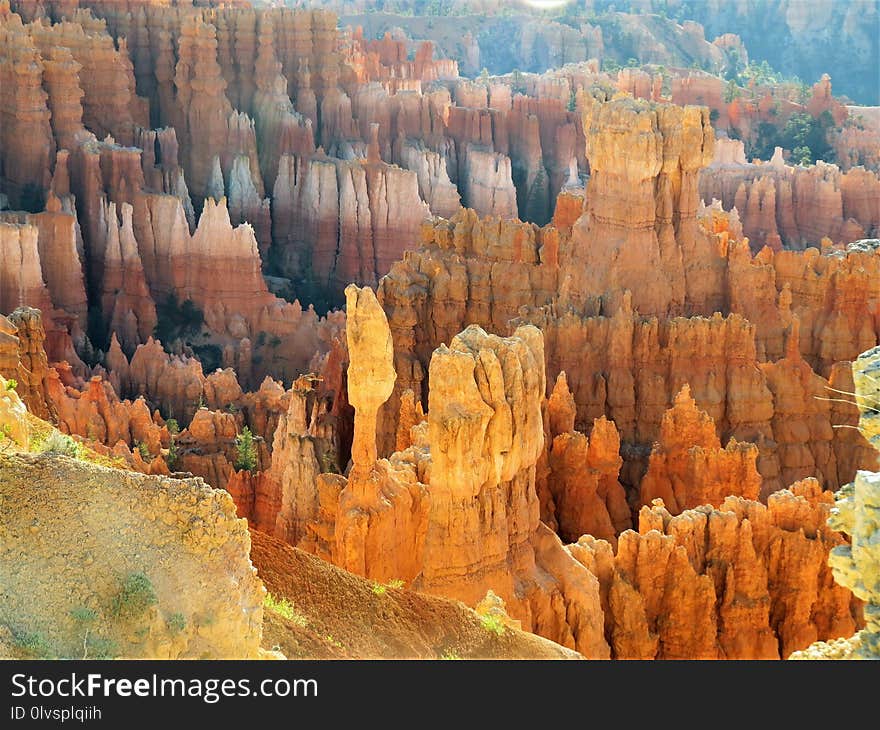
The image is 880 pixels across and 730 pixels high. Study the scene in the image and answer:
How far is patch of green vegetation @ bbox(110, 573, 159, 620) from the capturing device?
322 inches

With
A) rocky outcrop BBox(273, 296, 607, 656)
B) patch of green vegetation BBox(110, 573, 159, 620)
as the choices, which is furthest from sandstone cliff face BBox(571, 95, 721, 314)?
patch of green vegetation BBox(110, 573, 159, 620)

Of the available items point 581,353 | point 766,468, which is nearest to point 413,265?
point 581,353

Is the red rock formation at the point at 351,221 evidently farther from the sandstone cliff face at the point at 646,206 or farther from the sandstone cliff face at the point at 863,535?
the sandstone cliff face at the point at 863,535

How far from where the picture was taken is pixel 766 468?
2367 cm

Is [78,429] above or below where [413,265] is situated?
below

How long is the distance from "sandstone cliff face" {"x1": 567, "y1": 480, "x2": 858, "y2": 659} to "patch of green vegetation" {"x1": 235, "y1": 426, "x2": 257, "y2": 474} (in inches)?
342

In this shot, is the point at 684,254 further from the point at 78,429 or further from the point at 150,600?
the point at 150,600

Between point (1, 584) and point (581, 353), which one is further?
point (581, 353)

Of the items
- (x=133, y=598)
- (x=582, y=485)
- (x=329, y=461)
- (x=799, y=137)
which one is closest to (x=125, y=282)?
(x=329, y=461)

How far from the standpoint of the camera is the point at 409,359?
87.7 feet

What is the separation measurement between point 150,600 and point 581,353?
1651 cm

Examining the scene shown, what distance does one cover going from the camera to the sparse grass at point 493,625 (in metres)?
11.8

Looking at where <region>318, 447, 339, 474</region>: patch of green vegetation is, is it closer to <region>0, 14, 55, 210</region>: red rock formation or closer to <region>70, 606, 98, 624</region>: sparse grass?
<region>70, 606, 98, 624</region>: sparse grass

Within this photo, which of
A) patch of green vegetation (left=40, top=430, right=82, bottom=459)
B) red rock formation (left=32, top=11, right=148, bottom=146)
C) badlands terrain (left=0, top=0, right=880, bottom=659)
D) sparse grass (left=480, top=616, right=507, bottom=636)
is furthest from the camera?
red rock formation (left=32, top=11, right=148, bottom=146)
